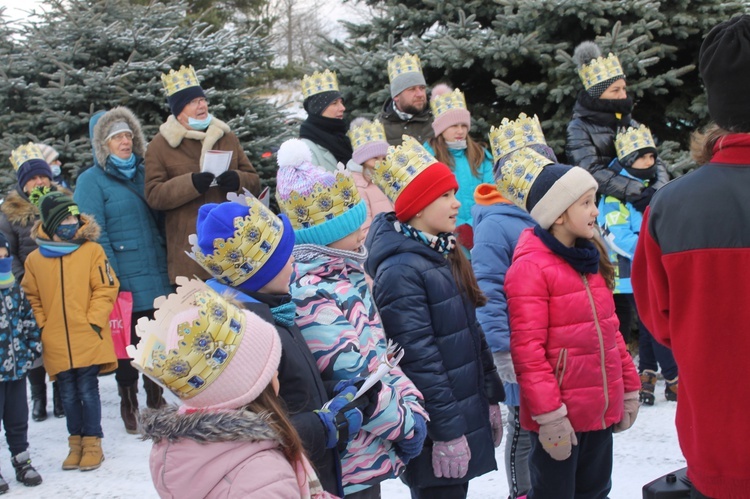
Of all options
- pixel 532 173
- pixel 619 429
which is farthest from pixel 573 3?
pixel 619 429

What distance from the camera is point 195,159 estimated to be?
689 centimetres

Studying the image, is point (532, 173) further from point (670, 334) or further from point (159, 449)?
point (159, 449)

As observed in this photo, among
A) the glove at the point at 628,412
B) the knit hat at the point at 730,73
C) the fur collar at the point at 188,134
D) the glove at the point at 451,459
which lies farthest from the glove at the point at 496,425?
the fur collar at the point at 188,134

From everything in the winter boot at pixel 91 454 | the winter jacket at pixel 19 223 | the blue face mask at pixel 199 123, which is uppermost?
the blue face mask at pixel 199 123

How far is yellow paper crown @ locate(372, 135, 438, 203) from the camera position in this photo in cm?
398

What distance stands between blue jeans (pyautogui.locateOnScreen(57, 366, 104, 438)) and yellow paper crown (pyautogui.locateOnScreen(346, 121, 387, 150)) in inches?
103

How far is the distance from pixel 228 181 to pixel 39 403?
2564 millimetres

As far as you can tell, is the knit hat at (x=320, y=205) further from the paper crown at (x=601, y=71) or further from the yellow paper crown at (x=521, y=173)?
the paper crown at (x=601, y=71)

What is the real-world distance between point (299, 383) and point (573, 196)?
69.3 inches

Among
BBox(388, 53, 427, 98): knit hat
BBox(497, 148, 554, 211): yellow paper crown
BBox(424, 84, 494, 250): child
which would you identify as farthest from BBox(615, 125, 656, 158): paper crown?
BBox(497, 148, 554, 211): yellow paper crown

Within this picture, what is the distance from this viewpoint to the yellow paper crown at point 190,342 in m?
2.27

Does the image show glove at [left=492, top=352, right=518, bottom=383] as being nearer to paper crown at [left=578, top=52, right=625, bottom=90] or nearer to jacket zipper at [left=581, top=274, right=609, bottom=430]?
jacket zipper at [left=581, top=274, right=609, bottom=430]

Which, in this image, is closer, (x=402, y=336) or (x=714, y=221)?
(x=714, y=221)

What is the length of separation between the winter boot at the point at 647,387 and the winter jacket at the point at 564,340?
2.76m
